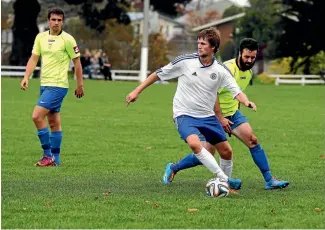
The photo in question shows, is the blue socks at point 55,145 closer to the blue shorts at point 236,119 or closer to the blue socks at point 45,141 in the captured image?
the blue socks at point 45,141

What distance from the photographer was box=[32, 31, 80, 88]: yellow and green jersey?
525 inches

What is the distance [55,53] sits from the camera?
43.9 ft

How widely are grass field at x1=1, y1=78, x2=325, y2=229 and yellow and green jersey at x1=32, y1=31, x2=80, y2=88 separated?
3.98ft

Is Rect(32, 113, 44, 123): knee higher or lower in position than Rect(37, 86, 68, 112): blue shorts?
lower

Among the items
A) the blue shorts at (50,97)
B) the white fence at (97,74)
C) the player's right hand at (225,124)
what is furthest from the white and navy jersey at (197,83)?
the white fence at (97,74)

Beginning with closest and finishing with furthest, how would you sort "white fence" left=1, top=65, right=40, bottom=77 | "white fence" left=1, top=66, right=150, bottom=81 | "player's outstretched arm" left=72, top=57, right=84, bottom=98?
"player's outstretched arm" left=72, top=57, right=84, bottom=98
"white fence" left=1, top=65, right=40, bottom=77
"white fence" left=1, top=66, right=150, bottom=81

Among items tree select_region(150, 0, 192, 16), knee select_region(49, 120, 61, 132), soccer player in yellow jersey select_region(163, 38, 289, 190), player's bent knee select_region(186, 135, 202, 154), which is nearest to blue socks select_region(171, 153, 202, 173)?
soccer player in yellow jersey select_region(163, 38, 289, 190)

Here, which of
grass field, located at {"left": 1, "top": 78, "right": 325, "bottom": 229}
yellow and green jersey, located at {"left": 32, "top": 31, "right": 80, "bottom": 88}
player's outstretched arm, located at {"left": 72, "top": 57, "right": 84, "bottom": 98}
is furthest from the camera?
player's outstretched arm, located at {"left": 72, "top": 57, "right": 84, "bottom": 98}

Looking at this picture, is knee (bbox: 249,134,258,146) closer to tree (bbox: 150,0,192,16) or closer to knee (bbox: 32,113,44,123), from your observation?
knee (bbox: 32,113,44,123)

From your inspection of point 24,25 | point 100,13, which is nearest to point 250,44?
point 24,25

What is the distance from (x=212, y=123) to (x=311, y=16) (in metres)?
52.9

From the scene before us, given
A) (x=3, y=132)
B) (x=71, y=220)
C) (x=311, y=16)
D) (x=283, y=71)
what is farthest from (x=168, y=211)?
(x=283, y=71)

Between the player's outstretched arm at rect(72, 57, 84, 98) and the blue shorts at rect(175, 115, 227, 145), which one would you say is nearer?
the blue shorts at rect(175, 115, 227, 145)

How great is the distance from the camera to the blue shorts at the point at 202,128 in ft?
34.1
